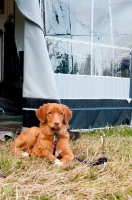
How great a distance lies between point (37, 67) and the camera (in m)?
4.87

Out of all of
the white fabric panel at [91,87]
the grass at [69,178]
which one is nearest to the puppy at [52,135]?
the grass at [69,178]

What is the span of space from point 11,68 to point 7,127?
1995 millimetres

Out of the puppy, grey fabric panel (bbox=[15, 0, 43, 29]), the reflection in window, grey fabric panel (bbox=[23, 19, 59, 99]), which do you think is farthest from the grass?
the reflection in window

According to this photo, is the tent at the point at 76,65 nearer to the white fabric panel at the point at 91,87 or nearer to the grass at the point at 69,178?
the white fabric panel at the point at 91,87

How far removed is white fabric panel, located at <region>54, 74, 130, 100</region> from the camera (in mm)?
5539

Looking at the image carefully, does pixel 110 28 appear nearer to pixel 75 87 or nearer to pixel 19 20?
pixel 75 87

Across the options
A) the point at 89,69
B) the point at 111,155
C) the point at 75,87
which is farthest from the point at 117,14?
the point at 111,155

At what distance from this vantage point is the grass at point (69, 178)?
2.73 meters

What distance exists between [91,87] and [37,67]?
4.26 ft

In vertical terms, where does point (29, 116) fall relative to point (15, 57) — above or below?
below

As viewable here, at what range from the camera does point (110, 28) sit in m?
6.14

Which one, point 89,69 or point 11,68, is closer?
point 89,69

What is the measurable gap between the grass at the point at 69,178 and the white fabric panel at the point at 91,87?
57.7 inches

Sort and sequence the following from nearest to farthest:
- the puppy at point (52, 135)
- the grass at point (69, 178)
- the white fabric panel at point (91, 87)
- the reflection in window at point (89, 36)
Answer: the grass at point (69, 178) → the puppy at point (52, 135) → the reflection in window at point (89, 36) → the white fabric panel at point (91, 87)
